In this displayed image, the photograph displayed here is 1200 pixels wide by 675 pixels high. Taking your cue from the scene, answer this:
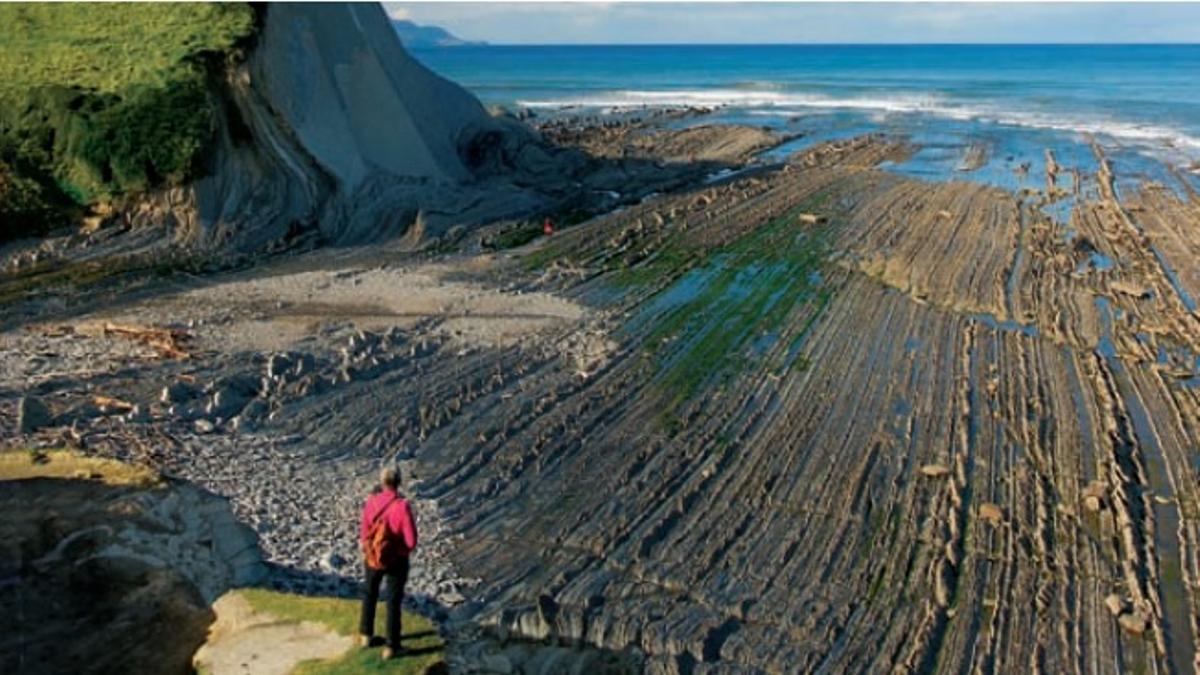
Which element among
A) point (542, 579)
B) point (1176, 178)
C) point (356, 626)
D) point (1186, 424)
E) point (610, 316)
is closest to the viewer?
point (356, 626)

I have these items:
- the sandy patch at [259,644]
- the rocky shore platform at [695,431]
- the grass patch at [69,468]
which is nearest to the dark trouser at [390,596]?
the sandy patch at [259,644]

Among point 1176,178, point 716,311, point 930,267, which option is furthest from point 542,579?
point 1176,178

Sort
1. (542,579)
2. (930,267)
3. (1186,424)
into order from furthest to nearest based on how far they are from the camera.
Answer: (930,267)
(1186,424)
(542,579)

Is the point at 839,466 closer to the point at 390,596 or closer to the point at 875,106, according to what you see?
the point at 390,596

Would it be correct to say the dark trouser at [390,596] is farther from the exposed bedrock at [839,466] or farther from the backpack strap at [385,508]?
the exposed bedrock at [839,466]

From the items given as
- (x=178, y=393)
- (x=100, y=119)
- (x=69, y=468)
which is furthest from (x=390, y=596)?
(x=100, y=119)

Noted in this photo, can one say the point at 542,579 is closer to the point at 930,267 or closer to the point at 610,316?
the point at 610,316
